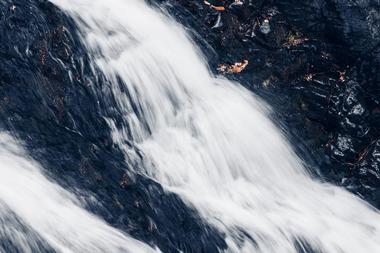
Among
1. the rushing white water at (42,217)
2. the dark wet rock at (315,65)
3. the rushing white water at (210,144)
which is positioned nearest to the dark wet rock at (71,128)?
the rushing white water at (42,217)

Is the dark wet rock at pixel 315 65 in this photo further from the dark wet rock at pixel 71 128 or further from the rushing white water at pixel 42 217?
the rushing white water at pixel 42 217

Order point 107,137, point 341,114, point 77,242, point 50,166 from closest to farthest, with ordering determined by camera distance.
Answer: point 77,242
point 50,166
point 107,137
point 341,114

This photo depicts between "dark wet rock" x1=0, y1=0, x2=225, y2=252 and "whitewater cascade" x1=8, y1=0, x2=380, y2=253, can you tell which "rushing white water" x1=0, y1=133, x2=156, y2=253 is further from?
"dark wet rock" x1=0, y1=0, x2=225, y2=252

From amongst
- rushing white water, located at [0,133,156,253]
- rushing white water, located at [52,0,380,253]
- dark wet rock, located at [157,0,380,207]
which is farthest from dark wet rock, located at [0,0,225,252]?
dark wet rock, located at [157,0,380,207]

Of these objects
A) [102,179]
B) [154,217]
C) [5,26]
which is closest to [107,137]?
[102,179]

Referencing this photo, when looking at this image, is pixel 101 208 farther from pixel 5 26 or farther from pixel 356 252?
pixel 356 252

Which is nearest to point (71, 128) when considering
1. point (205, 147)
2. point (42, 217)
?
point (42, 217)

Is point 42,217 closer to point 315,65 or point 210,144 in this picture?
point 210,144
